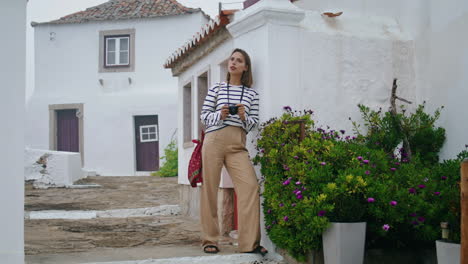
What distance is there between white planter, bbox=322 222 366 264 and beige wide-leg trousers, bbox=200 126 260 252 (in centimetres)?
107

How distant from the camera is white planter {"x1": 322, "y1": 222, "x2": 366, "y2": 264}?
4457 millimetres

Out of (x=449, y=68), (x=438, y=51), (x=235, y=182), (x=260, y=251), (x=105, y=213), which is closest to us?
(x=260, y=251)

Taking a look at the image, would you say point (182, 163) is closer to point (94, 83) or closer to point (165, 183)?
point (165, 183)

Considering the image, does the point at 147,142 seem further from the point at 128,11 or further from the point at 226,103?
the point at 226,103

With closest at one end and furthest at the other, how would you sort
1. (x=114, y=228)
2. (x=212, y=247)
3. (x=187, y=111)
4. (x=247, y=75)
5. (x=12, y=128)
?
1. (x=12, y=128)
2. (x=212, y=247)
3. (x=247, y=75)
4. (x=114, y=228)
5. (x=187, y=111)

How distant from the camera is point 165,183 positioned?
1509cm

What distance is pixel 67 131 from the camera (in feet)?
64.7

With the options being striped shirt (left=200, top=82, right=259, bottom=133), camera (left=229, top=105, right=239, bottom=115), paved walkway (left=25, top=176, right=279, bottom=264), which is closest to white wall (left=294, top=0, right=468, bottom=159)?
striped shirt (left=200, top=82, right=259, bottom=133)

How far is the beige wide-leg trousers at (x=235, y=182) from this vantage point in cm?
546

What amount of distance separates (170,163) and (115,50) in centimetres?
498

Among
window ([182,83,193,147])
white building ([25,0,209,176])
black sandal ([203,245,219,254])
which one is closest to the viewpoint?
black sandal ([203,245,219,254])

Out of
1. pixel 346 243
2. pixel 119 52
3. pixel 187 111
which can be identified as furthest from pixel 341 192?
pixel 119 52

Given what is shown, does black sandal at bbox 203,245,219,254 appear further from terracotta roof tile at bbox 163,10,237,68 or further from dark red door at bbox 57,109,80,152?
dark red door at bbox 57,109,80,152

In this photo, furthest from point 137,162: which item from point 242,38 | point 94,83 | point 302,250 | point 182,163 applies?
point 302,250
